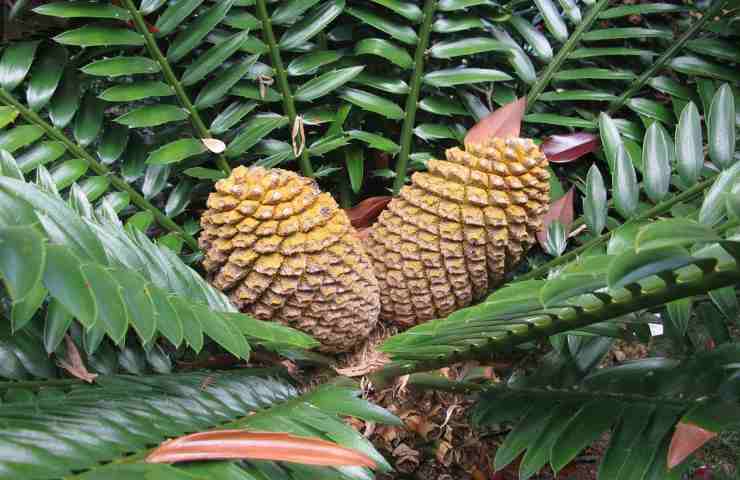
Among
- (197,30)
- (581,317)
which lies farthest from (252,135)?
(581,317)

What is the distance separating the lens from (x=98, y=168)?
1051 millimetres

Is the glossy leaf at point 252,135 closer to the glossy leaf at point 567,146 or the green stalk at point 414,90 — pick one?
the green stalk at point 414,90

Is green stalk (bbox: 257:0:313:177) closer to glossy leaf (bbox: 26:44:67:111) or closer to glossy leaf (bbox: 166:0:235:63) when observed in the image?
glossy leaf (bbox: 166:0:235:63)

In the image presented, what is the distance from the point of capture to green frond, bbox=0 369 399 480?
1.74 ft

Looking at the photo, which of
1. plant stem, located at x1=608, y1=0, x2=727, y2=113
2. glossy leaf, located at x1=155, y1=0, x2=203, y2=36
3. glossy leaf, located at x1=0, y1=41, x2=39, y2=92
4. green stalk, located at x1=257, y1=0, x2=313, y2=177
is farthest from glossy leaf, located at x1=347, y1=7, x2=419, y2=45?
glossy leaf, located at x1=0, y1=41, x2=39, y2=92

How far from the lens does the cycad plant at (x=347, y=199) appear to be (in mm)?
577

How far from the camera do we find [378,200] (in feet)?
3.77

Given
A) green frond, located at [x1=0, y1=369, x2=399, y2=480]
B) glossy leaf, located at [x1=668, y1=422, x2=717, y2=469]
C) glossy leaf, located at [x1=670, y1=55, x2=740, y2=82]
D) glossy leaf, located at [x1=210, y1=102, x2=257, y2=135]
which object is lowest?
glossy leaf, located at [x1=668, y1=422, x2=717, y2=469]

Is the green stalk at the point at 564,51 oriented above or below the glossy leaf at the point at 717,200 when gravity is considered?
above

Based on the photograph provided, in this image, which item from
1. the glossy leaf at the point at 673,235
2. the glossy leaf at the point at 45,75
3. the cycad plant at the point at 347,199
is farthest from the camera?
the glossy leaf at the point at 45,75

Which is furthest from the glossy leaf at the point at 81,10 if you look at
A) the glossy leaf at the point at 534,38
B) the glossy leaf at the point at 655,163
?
the glossy leaf at the point at 655,163

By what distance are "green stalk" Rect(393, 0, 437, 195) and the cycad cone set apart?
11cm

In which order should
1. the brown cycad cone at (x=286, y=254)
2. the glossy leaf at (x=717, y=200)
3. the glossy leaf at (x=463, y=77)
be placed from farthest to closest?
the glossy leaf at (x=463, y=77) → the brown cycad cone at (x=286, y=254) → the glossy leaf at (x=717, y=200)

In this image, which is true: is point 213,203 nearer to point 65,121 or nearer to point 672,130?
point 65,121
